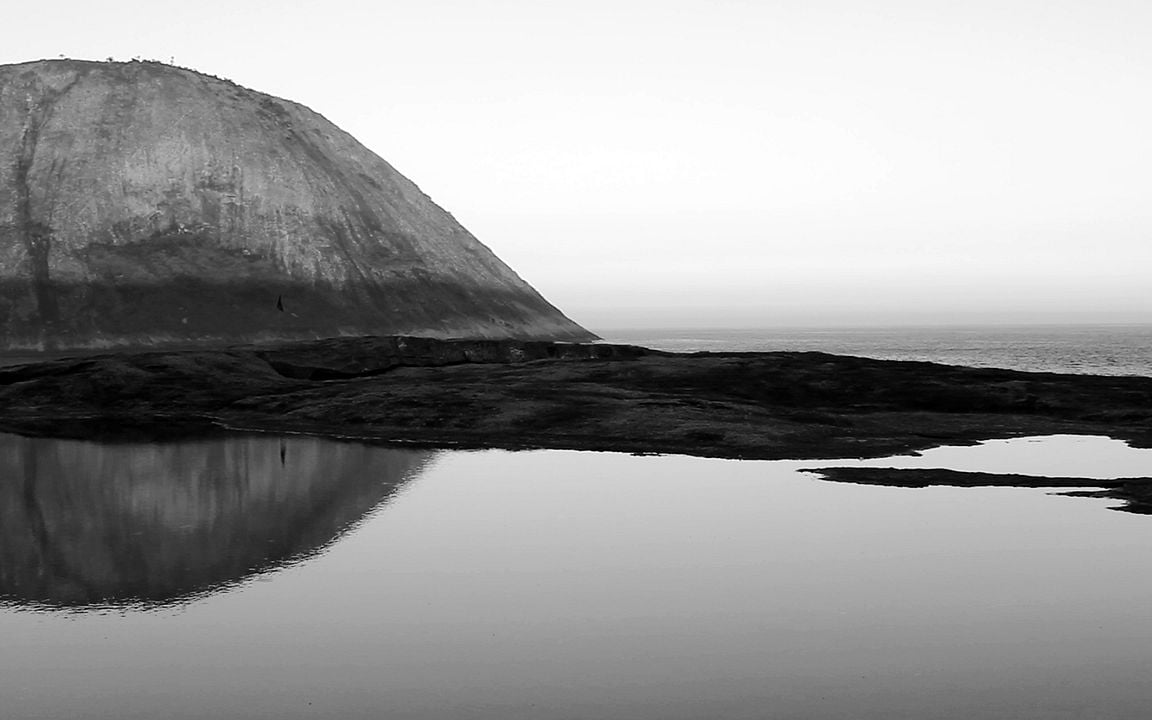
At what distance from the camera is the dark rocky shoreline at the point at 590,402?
169 ft

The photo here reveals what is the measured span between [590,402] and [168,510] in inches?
1191

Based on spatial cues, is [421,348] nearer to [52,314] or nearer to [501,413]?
[501,413]

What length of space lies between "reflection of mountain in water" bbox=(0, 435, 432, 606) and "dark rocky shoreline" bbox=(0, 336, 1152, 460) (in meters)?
7.25

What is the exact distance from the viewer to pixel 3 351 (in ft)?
510

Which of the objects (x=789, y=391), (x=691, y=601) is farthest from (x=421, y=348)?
(x=691, y=601)

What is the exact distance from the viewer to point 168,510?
32.0 meters

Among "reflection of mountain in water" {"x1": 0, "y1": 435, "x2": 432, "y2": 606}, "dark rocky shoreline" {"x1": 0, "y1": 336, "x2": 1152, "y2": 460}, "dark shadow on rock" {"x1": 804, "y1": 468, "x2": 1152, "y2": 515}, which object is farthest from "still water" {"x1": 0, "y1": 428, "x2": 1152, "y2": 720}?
"dark rocky shoreline" {"x1": 0, "y1": 336, "x2": 1152, "y2": 460}

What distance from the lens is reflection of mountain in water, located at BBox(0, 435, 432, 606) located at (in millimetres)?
23422

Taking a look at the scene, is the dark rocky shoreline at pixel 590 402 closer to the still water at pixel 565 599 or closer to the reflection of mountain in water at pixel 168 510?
the reflection of mountain in water at pixel 168 510

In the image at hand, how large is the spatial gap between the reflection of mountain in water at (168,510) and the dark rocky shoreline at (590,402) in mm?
7245

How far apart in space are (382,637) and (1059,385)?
59.3 metres

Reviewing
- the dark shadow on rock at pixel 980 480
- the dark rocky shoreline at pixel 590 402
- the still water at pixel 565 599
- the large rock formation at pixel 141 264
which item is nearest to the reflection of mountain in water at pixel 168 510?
the still water at pixel 565 599

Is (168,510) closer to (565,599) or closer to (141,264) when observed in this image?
(565,599)

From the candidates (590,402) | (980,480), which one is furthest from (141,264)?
(980,480)
